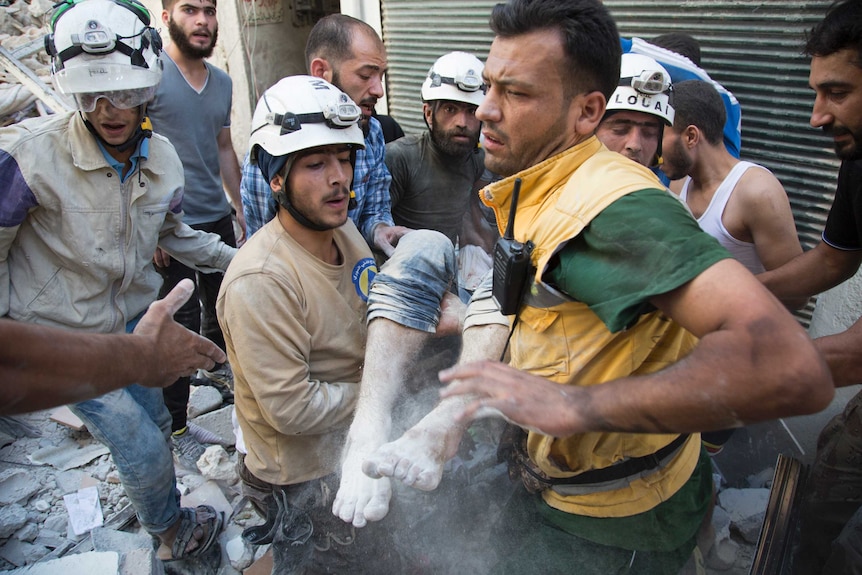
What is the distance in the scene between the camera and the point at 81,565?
9.38 ft

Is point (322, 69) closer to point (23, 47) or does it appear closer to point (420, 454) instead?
point (420, 454)

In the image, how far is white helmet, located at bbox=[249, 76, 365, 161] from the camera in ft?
7.54

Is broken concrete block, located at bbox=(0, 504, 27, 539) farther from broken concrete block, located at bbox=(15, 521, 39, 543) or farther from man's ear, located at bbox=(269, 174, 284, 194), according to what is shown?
man's ear, located at bbox=(269, 174, 284, 194)

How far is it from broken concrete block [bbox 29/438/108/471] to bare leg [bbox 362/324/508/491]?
323 cm

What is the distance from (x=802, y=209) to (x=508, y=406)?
3656 mm

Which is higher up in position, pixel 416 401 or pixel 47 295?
pixel 47 295

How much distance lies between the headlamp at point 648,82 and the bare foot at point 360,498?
2.30 metres

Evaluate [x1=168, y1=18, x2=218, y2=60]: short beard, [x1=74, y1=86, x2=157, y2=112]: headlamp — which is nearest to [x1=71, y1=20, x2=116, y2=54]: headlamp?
[x1=74, y1=86, x2=157, y2=112]: headlamp

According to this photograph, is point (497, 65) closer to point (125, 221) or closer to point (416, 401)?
point (416, 401)

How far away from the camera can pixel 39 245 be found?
262 centimetres

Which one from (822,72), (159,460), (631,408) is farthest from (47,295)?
(822,72)

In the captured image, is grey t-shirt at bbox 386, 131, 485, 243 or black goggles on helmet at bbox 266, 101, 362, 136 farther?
grey t-shirt at bbox 386, 131, 485, 243

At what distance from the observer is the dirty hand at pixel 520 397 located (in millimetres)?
1196

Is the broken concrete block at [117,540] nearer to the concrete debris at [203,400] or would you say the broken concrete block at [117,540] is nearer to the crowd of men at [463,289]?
the crowd of men at [463,289]
